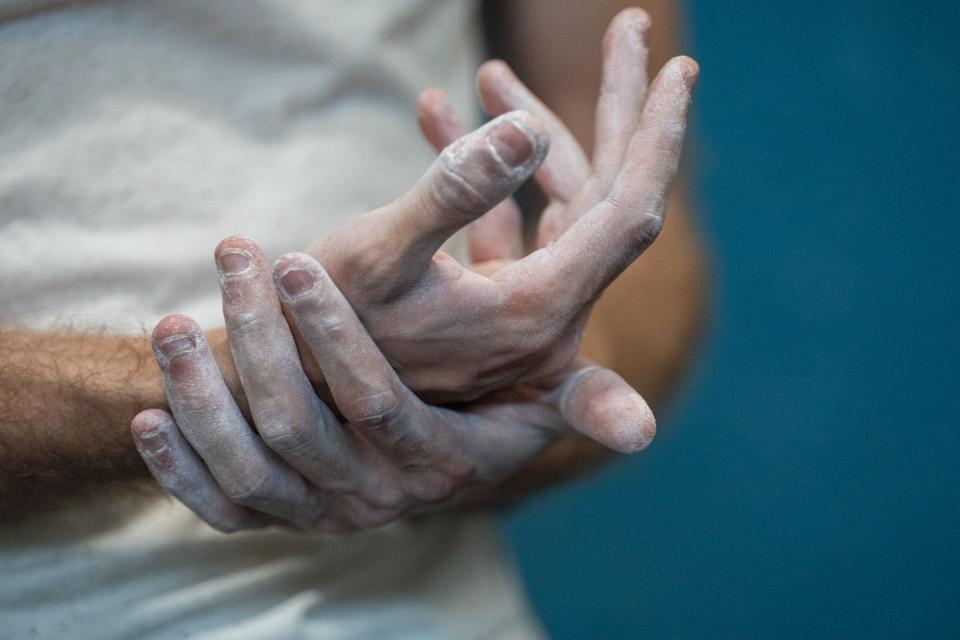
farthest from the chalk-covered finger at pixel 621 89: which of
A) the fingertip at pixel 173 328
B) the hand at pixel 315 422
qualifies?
the fingertip at pixel 173 328

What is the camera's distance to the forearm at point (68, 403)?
1.39 ft

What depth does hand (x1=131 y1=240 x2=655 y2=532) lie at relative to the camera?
0.37 m

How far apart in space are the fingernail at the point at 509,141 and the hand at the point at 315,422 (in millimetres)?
89

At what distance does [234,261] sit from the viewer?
1.20 feet

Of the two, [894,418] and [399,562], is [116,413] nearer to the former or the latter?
[399,562]

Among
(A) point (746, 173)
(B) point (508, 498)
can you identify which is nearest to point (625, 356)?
(B) point (508, 498)

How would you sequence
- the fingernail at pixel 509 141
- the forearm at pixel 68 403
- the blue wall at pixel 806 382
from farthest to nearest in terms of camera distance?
the blue wall at pixel 806 382, the forearm at pixel 68 403, the fingernail at pixel 509 141

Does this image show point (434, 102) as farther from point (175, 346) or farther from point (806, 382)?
point (806, 382)

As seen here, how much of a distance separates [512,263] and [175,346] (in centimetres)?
14

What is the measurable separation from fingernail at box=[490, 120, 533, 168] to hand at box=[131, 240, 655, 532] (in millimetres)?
89

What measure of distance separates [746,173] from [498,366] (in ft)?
2.70

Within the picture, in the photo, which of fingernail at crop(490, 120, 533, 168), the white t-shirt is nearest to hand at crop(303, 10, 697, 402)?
fingernail at crop(490, 120, 533, 168)

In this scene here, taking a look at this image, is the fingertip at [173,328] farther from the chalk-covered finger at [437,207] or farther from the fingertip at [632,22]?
the fingertip at [632,22]

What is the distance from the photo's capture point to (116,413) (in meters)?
0.42
